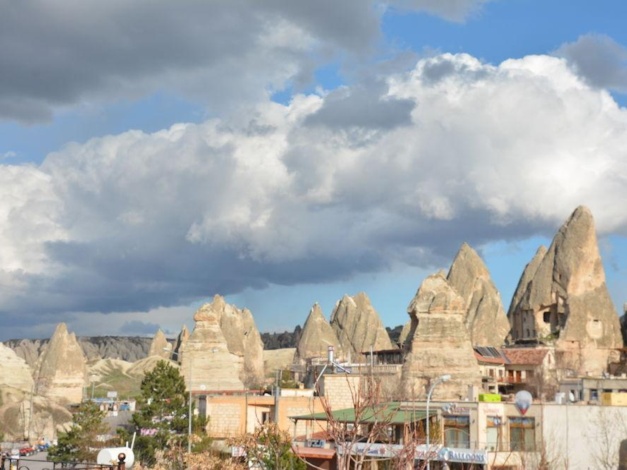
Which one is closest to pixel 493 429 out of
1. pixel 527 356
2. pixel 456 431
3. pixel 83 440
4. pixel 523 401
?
pixel 456 431

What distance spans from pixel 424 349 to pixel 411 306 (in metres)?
6.46

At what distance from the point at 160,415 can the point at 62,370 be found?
11951cm

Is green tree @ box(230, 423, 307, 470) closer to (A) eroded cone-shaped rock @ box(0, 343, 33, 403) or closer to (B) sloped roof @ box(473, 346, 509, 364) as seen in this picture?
(B) sloped roof @ box(473, 346, 509, 364)

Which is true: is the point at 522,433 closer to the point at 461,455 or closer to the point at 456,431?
the point at 456,431

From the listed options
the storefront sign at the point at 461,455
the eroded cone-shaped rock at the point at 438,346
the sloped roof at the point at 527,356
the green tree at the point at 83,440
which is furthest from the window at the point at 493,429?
the sloped roof at the point at 527,356

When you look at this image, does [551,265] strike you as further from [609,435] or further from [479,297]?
[609,435]

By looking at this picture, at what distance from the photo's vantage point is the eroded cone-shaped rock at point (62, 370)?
186m

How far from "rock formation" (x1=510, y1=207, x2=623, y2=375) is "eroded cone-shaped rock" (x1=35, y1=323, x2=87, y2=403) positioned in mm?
83154

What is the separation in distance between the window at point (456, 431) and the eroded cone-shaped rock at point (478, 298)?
92.2 meters

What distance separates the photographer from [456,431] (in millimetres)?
63875

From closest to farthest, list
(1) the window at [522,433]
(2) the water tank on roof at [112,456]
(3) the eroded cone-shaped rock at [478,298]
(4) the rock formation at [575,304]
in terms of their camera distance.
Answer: (2) the water tank on roof at [112,456] → (1) the window at [522,433] → (4) the rock formation at [575,304] → (3) the eroded cone-shaped rock at [478,298]

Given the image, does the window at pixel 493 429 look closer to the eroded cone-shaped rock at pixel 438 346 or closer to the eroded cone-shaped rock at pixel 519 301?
the eroded cone-shaped rock at pixel 438 346

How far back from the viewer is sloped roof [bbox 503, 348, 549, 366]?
118 m

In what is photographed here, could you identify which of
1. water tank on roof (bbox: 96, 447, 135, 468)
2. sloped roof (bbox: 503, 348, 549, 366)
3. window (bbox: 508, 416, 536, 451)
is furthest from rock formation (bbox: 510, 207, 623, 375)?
water tank on roof (bbox: 96, 447, 135, 468)
